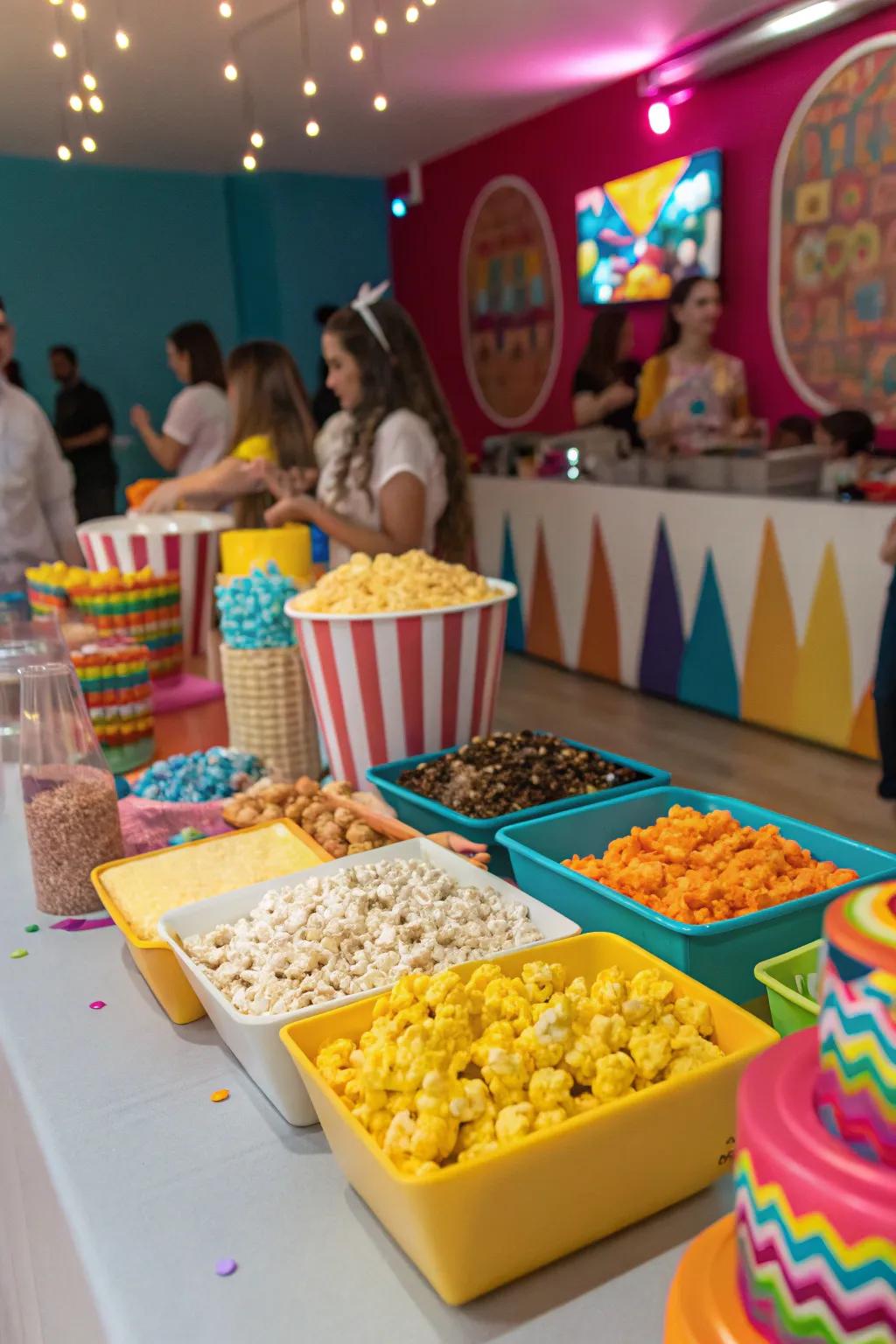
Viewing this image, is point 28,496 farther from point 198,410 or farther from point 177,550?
point 198,410

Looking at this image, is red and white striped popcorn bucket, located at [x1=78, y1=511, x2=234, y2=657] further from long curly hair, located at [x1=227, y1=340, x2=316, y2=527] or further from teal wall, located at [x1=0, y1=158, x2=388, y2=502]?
teal wall, located at [x1=0, y1=158, x2=388, y2=502]

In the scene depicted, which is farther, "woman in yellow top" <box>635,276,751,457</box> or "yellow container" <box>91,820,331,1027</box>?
"woman in yellow top" <box>635,276,751,457</box>

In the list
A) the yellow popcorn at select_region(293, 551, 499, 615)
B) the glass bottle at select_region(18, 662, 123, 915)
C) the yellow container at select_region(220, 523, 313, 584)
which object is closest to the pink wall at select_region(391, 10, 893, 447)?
the yellow container at select_region(220, 523, 313, 584)

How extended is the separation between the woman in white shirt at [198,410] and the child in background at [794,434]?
2.24 metres

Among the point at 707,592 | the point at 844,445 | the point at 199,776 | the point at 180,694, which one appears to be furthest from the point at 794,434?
the point at 199,776

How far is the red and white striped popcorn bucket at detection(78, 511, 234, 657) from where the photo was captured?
2322 millimetres

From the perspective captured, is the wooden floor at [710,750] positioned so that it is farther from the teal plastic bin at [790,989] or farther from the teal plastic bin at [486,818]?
the teal plastic bin at [790,989]

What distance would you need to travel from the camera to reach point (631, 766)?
1353 millimetres

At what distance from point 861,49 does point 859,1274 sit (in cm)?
497

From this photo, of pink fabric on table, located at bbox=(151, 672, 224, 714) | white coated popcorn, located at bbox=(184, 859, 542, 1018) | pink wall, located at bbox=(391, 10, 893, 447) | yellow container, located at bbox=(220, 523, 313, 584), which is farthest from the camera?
pink wall, located at bbox=(391, 10, 893, 447)

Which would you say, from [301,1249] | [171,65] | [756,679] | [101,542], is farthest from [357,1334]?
[171,65]

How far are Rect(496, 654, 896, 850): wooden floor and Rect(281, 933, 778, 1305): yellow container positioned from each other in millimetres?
2511

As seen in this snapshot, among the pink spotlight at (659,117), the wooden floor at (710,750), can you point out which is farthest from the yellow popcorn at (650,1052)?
the pink spotlight at (659,117)

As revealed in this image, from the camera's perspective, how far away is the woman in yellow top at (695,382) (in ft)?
16.5
